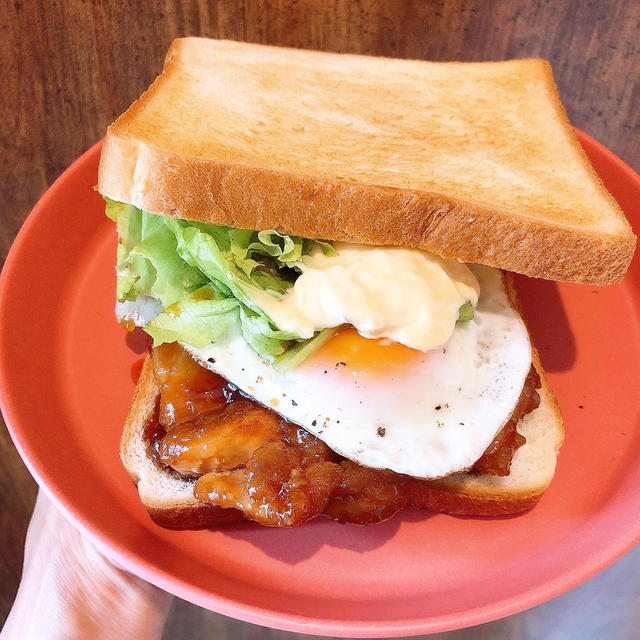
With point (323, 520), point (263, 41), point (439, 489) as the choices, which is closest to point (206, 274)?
point (323, 520)

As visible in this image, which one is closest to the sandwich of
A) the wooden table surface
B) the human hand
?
the human hand

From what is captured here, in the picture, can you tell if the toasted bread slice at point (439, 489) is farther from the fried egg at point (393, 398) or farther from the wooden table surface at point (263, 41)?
the wooden table surface at point (263, 41)

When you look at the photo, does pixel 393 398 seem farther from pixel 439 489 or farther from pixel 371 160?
pixel 371 160

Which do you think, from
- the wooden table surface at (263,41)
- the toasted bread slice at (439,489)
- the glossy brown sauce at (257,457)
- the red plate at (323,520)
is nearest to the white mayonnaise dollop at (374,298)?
the glossy brown sauce at (257,457)

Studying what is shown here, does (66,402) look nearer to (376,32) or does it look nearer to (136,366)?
(136,366)

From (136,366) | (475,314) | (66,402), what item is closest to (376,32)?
(475,314)

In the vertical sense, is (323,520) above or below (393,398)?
below
